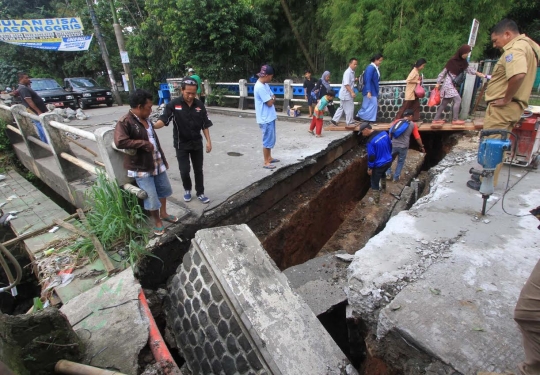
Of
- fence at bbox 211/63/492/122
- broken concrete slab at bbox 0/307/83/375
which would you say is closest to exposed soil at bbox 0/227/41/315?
broken concrete slab at bbox 0/307/83/375

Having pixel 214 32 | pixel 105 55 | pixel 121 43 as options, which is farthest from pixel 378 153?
pixel 105 55

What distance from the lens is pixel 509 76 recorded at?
3.47 meters

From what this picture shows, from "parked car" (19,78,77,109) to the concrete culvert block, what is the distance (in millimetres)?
13842

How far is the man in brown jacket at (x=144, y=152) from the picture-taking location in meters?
2.89

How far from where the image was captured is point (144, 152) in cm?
303

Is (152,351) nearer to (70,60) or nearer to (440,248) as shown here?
(440,248)

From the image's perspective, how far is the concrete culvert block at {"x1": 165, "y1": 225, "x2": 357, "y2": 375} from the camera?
75.6 inches

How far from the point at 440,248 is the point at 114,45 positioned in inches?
886

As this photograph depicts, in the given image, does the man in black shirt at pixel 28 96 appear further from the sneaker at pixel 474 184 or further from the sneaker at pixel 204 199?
the sneaker at pixel 474 184

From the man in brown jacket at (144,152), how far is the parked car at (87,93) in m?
13.1

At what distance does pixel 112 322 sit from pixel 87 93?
14436 millimetres

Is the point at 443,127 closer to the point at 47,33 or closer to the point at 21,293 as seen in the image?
the point at 21,293

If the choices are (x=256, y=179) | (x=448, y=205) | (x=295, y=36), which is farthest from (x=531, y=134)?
(x=295, y=36)

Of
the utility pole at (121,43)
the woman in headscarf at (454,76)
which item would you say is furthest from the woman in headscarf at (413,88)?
the utility pole at (121,43)
